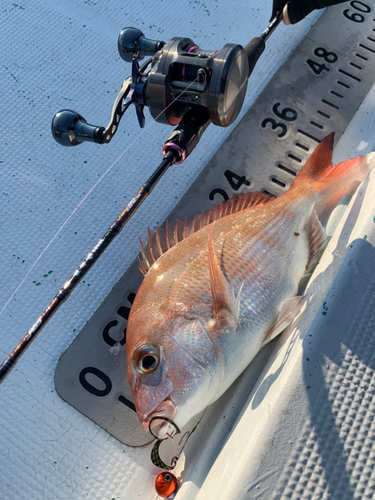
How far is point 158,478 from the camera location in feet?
4.08

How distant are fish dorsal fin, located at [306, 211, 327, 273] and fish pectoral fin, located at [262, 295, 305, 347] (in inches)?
7.3

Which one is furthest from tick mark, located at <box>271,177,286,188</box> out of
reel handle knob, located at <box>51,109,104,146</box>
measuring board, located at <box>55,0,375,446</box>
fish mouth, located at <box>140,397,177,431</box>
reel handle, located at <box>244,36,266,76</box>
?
fish mouth, located at <box>140,397,177,431</box>

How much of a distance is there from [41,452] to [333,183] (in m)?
1.36

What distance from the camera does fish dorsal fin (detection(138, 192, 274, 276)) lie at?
1.41 metres

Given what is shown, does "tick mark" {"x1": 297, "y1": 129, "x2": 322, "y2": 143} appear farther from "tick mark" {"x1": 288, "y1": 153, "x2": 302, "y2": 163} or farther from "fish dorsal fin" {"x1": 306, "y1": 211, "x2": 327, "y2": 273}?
"fish dorsal fin" {"x1": 306, "y1": 211, "x2": 327, "y2": 273}

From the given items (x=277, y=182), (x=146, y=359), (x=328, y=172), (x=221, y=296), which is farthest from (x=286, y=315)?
(x=277, y=182)

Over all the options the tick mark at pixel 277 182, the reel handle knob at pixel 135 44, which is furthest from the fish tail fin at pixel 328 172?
the reel handle knob at pixel 135 44

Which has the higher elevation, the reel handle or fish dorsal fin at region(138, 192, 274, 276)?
the reel handle

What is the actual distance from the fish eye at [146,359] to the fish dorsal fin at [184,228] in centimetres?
31

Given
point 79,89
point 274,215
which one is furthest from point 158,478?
point 79,89

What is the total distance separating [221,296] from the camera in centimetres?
118

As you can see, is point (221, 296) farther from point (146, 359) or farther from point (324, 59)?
point (324, 59)

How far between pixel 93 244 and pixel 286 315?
2.61ft

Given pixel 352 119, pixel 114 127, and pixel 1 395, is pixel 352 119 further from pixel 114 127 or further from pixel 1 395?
pixel 1 395
